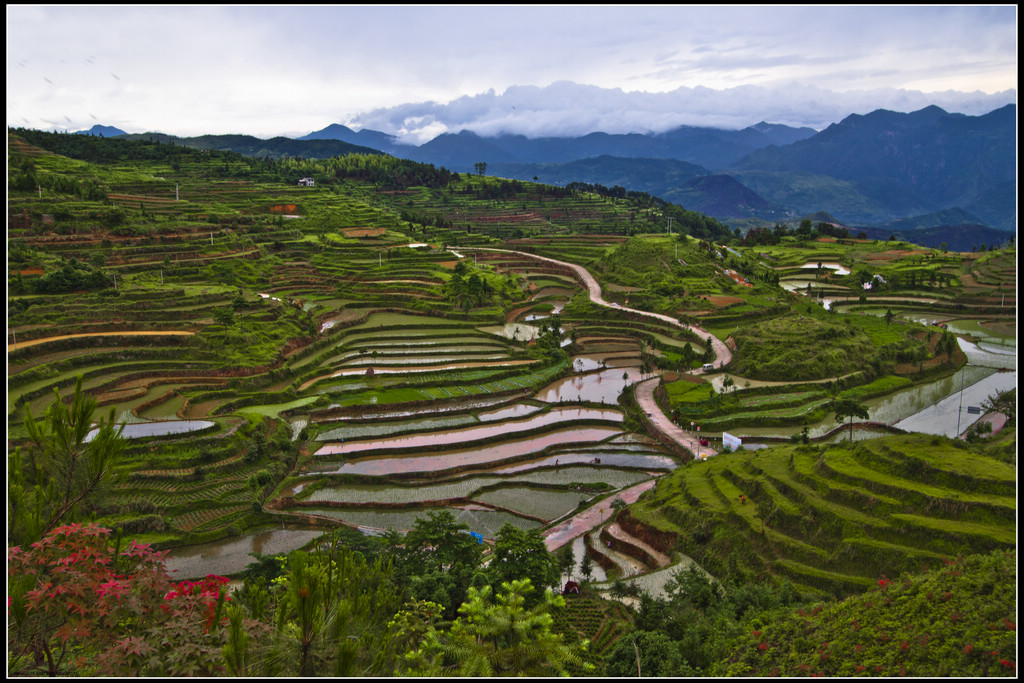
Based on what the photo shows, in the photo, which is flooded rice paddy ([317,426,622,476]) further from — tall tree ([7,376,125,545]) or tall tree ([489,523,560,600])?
tall tree ([7,376,125,545])

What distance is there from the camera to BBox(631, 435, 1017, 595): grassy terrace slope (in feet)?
46.0

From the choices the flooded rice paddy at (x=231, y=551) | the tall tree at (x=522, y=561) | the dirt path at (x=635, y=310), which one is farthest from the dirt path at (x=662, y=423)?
the flooded rice paddy at (x=231, y=551)

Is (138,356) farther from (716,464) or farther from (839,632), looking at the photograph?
(839,632)

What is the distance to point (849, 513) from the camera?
15625 mm

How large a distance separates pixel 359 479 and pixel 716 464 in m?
12.9

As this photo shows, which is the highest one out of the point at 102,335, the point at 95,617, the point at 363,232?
the point at 363,232

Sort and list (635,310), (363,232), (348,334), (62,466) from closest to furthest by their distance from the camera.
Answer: (62,466)
(348,334)
(635,310)
(363,232)

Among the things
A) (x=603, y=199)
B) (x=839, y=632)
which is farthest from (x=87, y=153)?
(x=839, y=632)

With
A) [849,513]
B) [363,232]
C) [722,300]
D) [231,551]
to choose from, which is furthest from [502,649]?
[363,232]

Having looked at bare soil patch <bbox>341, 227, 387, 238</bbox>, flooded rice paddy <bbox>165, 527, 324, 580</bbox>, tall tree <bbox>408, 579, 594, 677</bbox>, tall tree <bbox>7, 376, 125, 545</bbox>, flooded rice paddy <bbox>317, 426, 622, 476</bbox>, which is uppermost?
bare soil patch <bbox>341, 227, 387, 238</bbox>

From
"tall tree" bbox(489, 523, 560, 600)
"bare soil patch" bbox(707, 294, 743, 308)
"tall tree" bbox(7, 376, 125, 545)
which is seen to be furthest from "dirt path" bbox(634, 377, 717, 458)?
"tall tree" bbox(7, 376, 125, 545)

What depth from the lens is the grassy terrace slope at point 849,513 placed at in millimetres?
14008

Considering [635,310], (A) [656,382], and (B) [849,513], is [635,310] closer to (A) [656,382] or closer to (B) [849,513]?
(A) [656,382]

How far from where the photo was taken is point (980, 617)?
8609 mm
